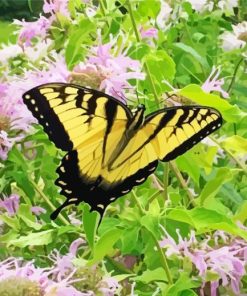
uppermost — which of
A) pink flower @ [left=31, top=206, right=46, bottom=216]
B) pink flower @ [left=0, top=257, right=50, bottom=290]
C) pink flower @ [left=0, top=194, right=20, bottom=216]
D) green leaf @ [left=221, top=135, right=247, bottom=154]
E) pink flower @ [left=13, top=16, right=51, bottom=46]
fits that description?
pink flower @ [left=13, top=16, right=51, bottom=46]

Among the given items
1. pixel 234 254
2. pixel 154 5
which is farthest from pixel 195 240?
pixel 154 5

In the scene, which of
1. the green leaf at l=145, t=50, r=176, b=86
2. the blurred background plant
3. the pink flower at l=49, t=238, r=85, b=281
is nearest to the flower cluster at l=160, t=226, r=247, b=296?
the blurred background plant

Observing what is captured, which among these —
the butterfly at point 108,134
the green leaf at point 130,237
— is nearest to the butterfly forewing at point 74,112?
the butterfly at point 108,134

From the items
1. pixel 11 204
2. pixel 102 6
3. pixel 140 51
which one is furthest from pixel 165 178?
pixel 102 6

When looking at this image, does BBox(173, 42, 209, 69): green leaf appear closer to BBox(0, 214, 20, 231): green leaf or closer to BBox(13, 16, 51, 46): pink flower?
BBox(13, 16, 51, 46): pink flower

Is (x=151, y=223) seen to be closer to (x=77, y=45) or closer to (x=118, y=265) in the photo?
(x=118, y=265)

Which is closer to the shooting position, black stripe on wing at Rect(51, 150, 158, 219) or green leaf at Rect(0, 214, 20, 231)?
black stripe on wing at Rect(51, 150, 158, 219)
